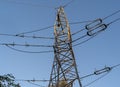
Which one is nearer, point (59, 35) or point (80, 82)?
point (80, 82)

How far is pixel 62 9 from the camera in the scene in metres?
55.5

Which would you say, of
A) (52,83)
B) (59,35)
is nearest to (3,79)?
(52,83)

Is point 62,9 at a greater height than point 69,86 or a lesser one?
greater

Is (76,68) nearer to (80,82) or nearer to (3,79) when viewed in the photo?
(80,82)

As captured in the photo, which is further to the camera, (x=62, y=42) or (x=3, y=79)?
(x=62, y=42)

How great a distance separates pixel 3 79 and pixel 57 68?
25.2 ft

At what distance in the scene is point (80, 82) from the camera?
4850cm

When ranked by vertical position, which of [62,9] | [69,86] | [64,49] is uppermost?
[62,9]

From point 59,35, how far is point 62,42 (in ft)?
3.71

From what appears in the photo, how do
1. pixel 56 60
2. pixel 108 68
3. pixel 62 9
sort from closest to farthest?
pixel 108 68
pixel 56 60
pixel 62 9

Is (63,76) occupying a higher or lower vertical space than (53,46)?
lower

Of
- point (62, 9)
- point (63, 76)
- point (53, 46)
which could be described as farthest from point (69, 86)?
point (62, 9)

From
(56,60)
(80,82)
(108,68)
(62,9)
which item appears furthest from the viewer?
(62,9)

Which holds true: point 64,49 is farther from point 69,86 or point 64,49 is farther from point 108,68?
point 108,68
